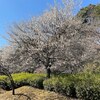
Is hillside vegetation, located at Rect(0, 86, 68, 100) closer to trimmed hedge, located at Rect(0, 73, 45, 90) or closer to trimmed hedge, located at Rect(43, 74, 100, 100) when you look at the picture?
trimmed hedge, located at Rect(43, 74, 100, 100)

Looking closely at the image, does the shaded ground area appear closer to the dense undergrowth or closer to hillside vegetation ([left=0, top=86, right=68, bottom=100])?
hillside vegetation ([left=0, top=86, right=68, bottom=100])

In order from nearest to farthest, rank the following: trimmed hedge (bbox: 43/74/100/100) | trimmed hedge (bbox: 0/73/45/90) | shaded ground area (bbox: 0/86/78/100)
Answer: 1. trimmed hedge (bbox: 43/74/100/100)
2. shaded ground area (bbox: 0/86/78/100)
3. trimmed hedge (bbox: 0/73/45/90)

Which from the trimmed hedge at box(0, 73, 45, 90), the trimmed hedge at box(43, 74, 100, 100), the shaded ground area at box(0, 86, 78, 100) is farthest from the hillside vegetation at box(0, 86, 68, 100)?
the trimmed hedge at box(0, 73, 45, 90)

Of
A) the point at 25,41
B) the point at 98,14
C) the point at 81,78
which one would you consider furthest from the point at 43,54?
the point at 98,14

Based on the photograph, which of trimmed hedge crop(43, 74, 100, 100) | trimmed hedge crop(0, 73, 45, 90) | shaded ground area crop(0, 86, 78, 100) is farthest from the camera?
trimmed hedge crop(0, 73, 45, 90)

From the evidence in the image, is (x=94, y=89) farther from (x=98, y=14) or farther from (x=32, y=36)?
(x=98, y=14)

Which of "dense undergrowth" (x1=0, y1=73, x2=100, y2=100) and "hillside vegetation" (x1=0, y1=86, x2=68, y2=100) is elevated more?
"dense undergrowth" (x1=0, y1=73, x2=100, y2=100)

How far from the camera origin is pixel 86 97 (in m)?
8.59

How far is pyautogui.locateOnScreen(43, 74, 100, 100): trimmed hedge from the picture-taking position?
831 centimetres

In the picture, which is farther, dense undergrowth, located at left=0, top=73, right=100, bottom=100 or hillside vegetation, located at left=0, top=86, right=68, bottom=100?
hillside vegetation, located at left=0, top=86, right=68, bottom=100

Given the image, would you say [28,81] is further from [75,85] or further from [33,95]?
[75,85]

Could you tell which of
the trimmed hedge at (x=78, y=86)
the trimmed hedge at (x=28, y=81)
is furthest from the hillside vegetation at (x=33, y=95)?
the trimmed hedge at (x=28, y=81)

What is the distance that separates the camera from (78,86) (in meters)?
8.91

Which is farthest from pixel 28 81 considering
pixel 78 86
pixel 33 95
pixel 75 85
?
pixel 78 86
